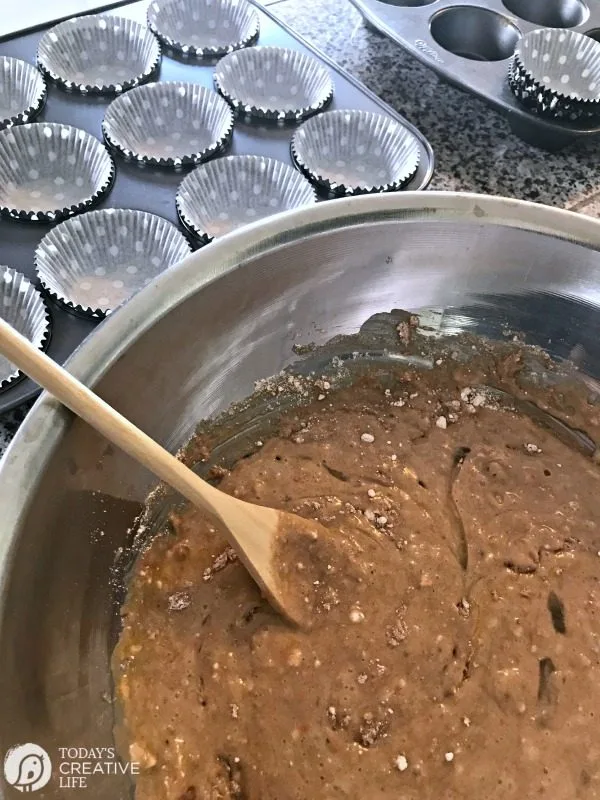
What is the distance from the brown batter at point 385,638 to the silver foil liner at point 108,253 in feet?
1.41

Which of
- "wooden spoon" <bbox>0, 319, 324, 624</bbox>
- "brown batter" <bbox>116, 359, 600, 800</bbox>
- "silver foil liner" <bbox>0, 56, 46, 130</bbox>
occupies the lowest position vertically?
"brown batter" <bbox>116, 359, 600, 800</bbox>

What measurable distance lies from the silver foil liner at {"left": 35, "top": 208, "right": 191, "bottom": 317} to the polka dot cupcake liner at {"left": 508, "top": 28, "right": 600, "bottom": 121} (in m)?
0.83

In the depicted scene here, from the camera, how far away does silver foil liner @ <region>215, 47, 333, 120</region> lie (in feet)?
5.07

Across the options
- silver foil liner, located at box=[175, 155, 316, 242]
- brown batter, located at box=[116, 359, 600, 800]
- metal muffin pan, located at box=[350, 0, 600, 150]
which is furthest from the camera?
metal muffin pan, located at box=[350, 0, 600, 150]

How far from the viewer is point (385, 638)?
0.97 metres

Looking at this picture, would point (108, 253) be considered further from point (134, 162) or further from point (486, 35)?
point (486, 35)

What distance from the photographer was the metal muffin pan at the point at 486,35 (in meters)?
1.49

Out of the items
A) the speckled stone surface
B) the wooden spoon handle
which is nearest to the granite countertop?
the speckled stone surface

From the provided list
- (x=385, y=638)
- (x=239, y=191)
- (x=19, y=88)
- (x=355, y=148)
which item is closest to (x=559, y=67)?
(x=355, y=148)

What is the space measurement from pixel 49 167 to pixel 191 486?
35.8 inches

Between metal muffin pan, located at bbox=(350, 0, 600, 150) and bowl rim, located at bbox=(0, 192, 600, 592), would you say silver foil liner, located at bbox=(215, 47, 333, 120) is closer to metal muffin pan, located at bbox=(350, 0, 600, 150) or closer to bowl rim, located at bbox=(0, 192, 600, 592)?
metal muffin pan, located at bbox=(350, 0, 600, 150)

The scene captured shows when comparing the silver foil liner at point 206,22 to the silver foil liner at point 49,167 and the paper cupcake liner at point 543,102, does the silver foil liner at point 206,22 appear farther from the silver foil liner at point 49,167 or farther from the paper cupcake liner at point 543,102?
the paper cupcake liner at point 543,102

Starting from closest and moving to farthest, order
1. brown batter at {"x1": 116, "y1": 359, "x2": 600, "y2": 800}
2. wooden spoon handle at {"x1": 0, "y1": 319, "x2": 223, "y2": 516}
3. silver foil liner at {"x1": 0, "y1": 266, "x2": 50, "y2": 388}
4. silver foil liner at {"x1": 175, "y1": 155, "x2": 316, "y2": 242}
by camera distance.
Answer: wooden spoon handle at {"x1": 0, "y1": 319, "x2": 223, "y2": 516} → brown batter at {"x1": 116, "y1": 359, "x2": 600, "y2": 800} → silver foil liner at {"x1": 0, "y1": 266, "x2": 50, "y2": 388} → silver foil liner at {"x1": 175, "y1": 155, "x2": 316, "y2": 242}

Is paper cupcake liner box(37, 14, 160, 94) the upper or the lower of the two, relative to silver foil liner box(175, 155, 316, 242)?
upper
